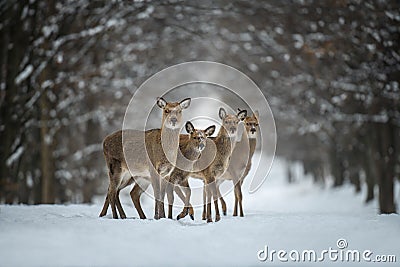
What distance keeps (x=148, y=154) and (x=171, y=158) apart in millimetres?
544

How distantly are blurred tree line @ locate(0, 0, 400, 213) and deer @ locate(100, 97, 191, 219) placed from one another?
20.1ft

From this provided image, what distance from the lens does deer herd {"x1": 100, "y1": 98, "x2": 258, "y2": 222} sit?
1042 cm

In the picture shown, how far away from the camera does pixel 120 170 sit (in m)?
11.0

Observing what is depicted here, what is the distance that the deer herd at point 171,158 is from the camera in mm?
10422

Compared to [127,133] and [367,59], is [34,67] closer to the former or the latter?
[127,133]

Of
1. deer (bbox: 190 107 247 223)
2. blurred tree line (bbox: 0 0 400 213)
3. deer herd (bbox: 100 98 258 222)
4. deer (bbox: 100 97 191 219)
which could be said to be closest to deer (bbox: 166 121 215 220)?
deer herd (bbox: 100 98 258 222)

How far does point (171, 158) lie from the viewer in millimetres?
10398

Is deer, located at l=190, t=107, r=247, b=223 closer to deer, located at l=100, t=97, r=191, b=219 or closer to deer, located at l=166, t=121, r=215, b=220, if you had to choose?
deer, located at l=166, t=121, r=215, b=220

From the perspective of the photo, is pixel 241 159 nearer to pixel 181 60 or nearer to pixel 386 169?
pixel 386 169

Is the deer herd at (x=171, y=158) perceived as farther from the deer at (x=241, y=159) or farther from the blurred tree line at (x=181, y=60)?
Result: the blurred tree line at (x=181, y=60)

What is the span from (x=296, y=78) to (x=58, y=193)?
12.6 meters

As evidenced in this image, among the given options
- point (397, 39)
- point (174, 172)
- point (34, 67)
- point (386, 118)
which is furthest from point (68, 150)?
point (174, 172)

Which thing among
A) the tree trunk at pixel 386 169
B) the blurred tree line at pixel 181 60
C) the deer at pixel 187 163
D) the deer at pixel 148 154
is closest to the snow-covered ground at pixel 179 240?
the deer at pixel 187 163

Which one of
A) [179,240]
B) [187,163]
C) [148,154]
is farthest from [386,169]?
[179,240]
